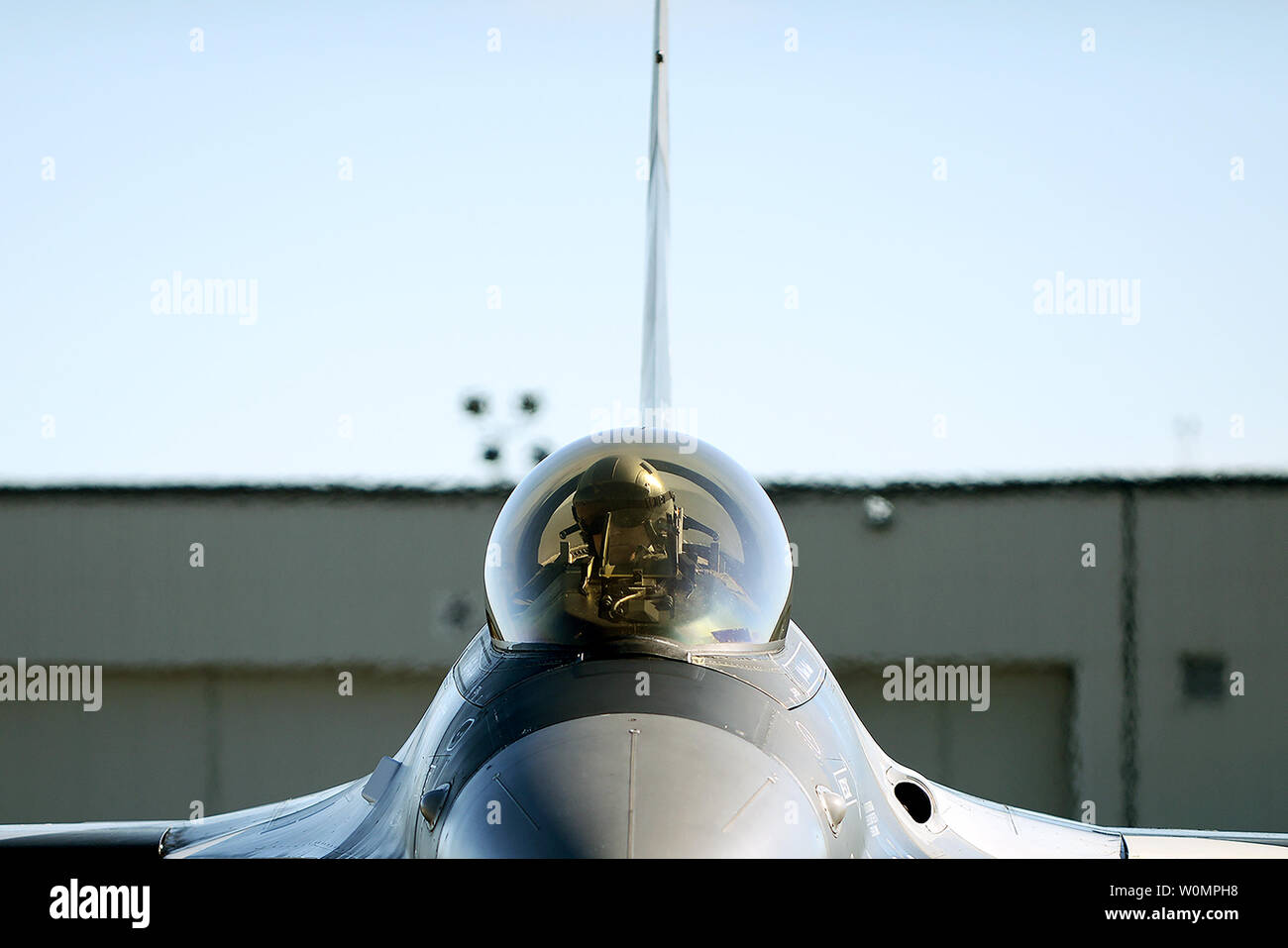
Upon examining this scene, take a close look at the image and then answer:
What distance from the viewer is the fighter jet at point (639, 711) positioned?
3146 millimetres

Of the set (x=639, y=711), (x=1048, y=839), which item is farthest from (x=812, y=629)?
(x=639, y=711)

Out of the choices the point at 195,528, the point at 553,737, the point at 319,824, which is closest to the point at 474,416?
the point at 195,528

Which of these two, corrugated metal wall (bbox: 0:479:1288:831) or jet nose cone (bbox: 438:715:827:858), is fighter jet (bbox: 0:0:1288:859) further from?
corrugated metal wall (bbox: 0:479:1288:831)

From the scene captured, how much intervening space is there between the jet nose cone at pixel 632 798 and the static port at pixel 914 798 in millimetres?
1874

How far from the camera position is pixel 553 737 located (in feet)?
11.2

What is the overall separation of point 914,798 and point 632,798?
2646mm

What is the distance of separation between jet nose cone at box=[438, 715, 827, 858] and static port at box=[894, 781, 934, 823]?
6.15 ft

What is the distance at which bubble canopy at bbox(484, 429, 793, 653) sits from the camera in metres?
4.08

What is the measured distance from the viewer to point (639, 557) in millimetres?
4141
